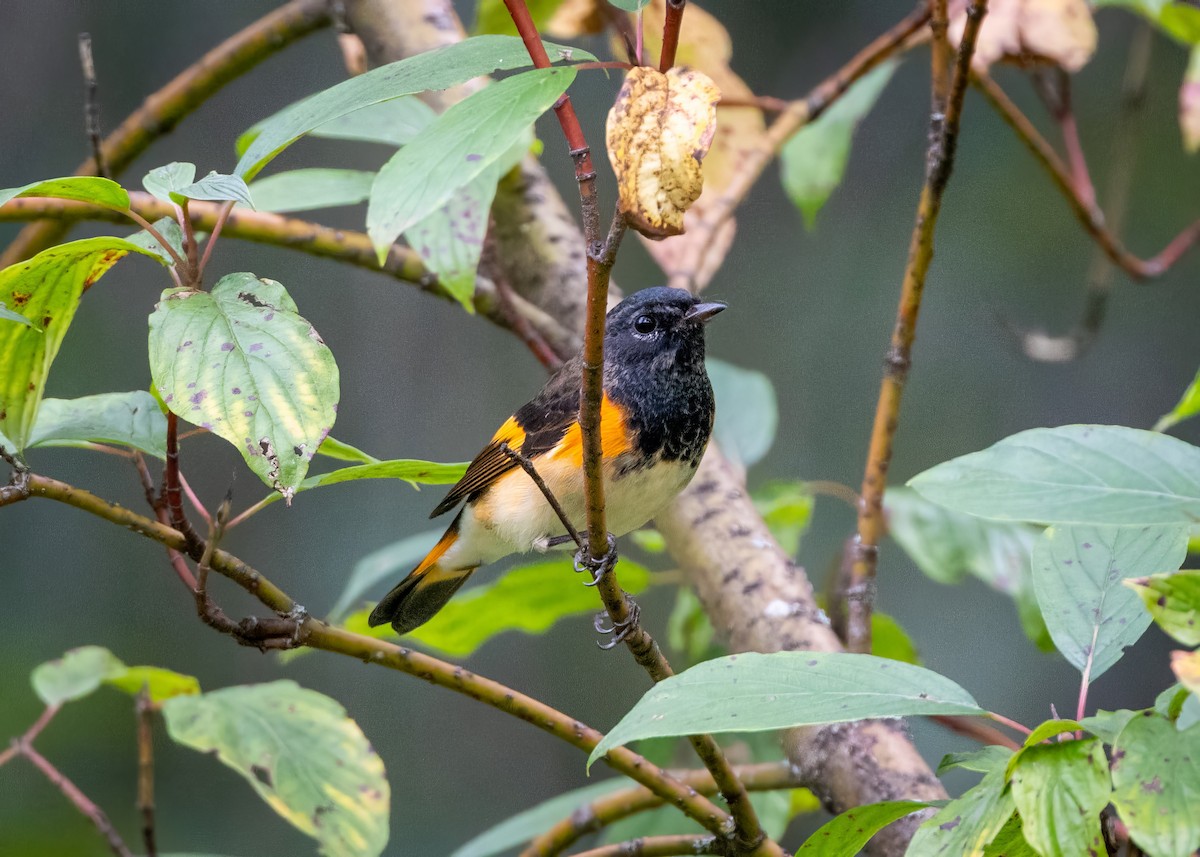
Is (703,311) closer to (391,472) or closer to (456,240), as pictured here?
(456,240)

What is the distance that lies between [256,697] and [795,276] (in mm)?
4943

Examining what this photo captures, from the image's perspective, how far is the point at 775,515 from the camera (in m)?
2.74

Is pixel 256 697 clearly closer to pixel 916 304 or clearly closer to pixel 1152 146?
pixel 916 304

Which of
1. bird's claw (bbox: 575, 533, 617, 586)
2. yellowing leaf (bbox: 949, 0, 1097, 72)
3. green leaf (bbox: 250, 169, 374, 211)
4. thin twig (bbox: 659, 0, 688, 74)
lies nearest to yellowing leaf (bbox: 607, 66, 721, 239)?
thin twig (bbox: 659, 0, 688, 74)

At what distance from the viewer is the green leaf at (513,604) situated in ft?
7.57

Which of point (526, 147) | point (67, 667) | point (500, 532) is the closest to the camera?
point (67, 667)

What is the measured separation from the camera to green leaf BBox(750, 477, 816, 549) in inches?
104

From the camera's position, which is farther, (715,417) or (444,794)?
(444,794)

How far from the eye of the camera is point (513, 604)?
2332mm

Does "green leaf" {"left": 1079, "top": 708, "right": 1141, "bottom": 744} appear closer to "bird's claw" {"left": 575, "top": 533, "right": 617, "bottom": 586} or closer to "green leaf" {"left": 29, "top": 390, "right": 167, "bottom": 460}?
"bird's claw" {"left": 575, "top": 533, "right": 617, "bottom": 586}

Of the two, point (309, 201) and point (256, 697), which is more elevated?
point (309, 201)

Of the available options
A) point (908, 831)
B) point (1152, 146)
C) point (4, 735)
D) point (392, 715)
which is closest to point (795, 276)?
point (1152, 146)

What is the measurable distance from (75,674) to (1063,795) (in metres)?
1.71

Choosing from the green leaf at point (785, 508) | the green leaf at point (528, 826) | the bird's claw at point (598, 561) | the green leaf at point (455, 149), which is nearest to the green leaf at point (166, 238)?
the green leaf at point (455, 149)
